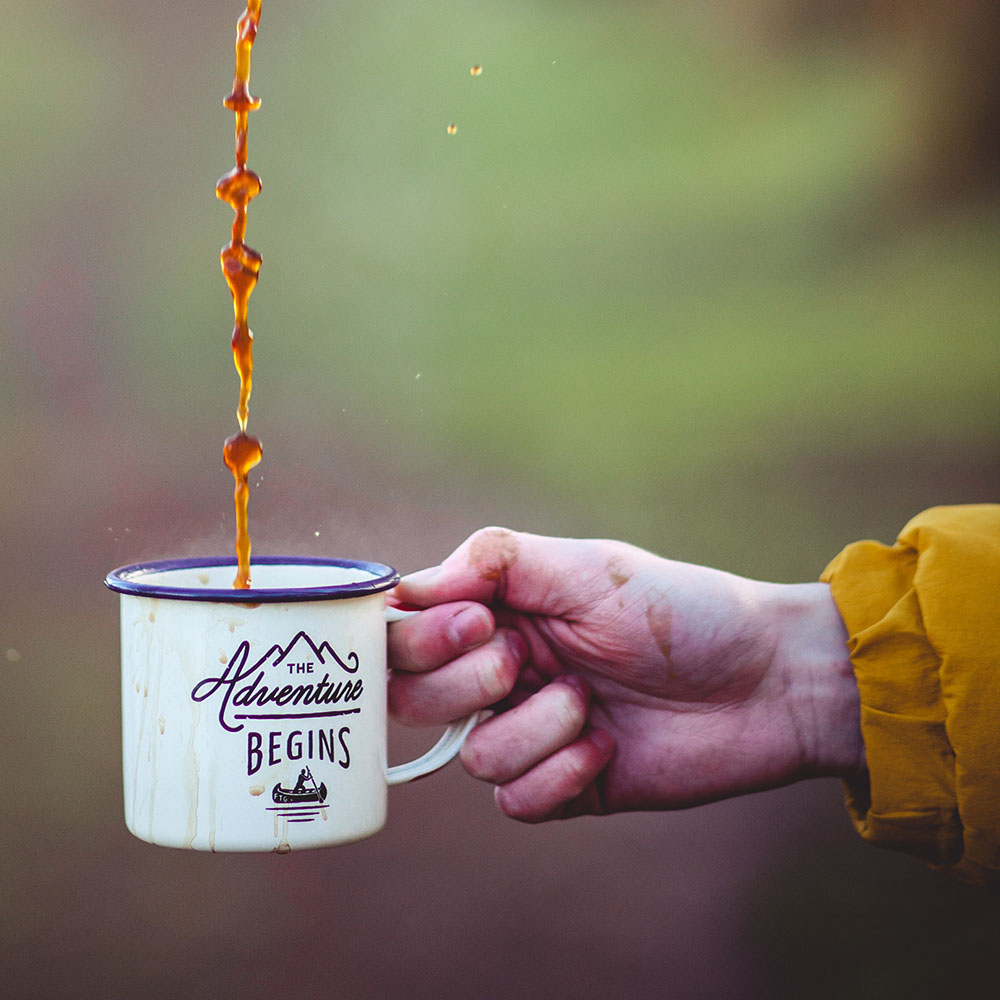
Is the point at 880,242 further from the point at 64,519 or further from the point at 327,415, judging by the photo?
the point at 64,519

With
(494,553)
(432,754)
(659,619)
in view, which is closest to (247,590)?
(432,754)

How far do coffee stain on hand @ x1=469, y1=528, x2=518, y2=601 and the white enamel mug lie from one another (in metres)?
0.25

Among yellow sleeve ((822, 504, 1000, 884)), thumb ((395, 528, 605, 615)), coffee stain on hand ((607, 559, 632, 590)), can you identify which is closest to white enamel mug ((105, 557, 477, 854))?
thumb ((395, 528, 605, 615))

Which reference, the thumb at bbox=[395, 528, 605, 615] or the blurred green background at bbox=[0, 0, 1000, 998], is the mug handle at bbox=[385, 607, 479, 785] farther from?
the blurred green background at bbox=[0, 0, 1000, 998]

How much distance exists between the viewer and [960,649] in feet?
3.17

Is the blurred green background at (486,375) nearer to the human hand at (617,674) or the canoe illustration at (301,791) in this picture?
the human hand at (617,674)

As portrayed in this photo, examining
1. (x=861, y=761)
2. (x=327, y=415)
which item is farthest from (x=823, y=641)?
(x=327, y=415)

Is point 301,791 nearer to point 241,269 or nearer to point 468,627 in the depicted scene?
point 468,627

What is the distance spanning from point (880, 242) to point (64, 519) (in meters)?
1.65

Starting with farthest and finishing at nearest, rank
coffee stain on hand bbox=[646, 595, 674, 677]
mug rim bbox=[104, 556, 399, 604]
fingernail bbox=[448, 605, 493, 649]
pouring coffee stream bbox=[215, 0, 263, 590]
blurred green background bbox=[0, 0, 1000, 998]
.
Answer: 1. blurred green background bbox=[0, 0, 1000, 998]
2. coffee stain on hand bbox=[646, 595, 674, 677]
3. fingernail bbox=[448, 605, 493, 649]
4. pouring coffee stream bbox=[215, 0, 263, 590]
5. mug rim bbox=[104, 556, 399, 604]

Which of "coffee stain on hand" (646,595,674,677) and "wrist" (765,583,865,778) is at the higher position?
"coffee stain on hand" (646,595,674,677)

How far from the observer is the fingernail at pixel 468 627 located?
1.00 metres

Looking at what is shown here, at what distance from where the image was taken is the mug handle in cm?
89

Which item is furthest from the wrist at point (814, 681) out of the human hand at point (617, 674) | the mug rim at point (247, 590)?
the mug rim at point (247, 590)
